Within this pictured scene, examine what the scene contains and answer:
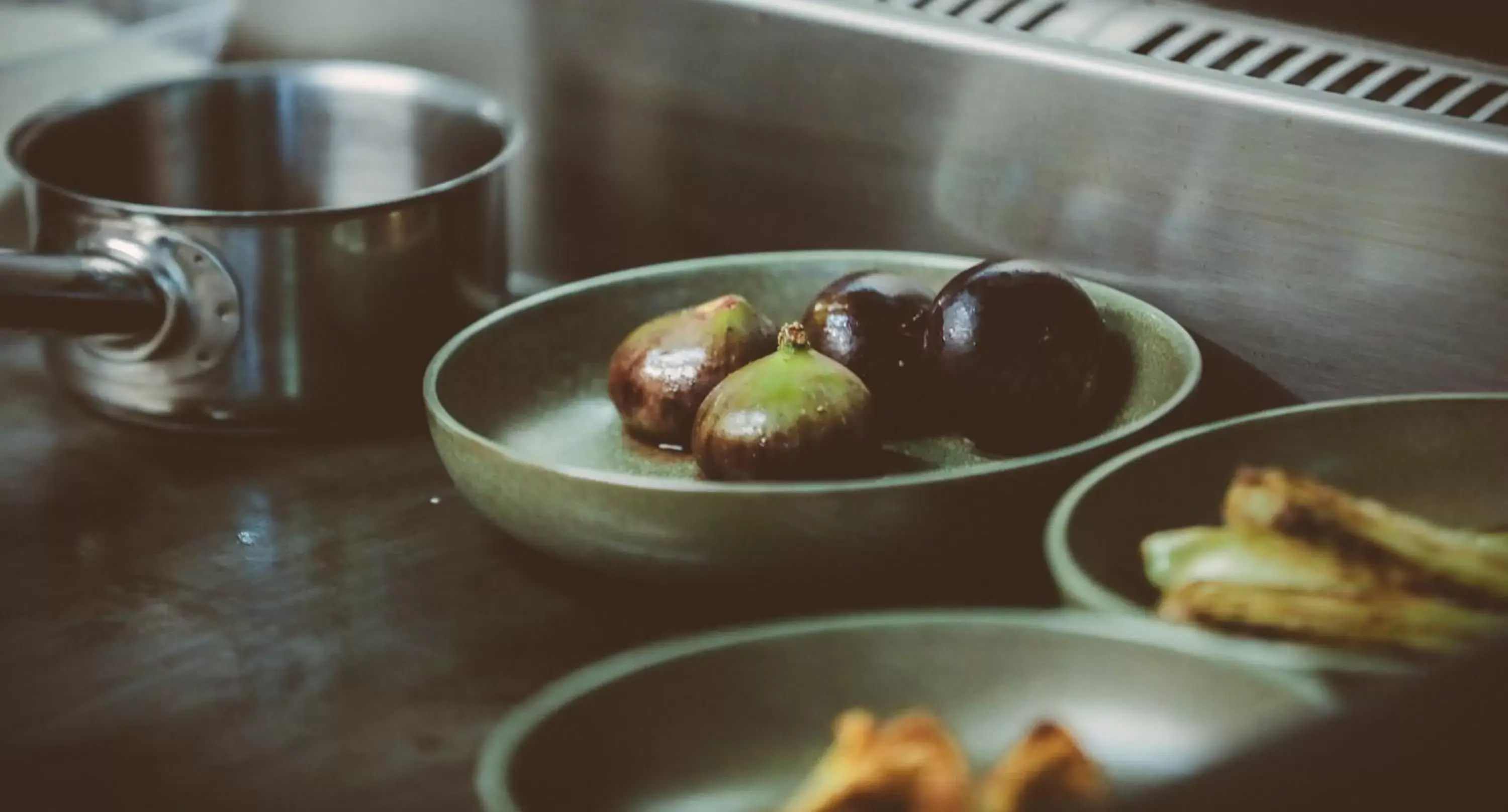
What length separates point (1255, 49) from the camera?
958mm

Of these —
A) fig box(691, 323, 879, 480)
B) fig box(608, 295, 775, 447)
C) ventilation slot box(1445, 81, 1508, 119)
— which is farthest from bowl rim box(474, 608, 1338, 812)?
ventilation slot box(1445, 81, 1508, 119)

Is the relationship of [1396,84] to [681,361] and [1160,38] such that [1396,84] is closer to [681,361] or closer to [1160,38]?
[1160,38]

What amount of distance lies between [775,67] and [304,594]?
474mm

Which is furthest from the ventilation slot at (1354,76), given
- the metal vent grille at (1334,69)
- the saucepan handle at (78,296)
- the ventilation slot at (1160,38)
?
the saucepan handle at (78,296)

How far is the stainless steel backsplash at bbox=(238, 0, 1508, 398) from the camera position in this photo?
2.83 feet

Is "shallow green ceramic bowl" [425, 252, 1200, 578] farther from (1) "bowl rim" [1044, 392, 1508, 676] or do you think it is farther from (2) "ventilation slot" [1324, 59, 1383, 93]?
(2) "ventilation slot" [1324, 59, 1383, 93]

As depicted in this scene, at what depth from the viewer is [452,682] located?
734 mm

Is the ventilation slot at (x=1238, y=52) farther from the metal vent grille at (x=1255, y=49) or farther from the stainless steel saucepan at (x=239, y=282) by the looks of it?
the stainless steel saucepan at (x=239, y=282)

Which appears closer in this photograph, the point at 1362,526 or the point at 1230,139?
the point at 1362,526

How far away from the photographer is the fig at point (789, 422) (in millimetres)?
792

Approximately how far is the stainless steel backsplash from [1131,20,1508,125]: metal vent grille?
0.02 m

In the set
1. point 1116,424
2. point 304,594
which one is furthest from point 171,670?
point 1116,424

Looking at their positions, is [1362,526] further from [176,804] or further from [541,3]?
[541,3]

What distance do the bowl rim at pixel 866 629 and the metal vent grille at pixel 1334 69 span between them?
0.41 metres
